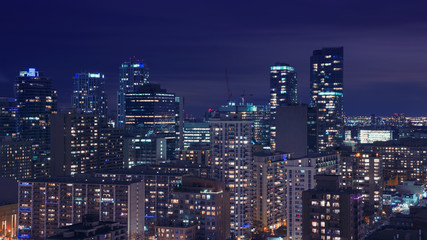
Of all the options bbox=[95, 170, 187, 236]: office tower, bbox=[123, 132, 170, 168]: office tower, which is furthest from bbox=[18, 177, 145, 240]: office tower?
bbox=[123, 132, 170, 168]: office tower

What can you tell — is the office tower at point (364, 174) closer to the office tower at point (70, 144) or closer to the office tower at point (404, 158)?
the office tower at point (404, 158)

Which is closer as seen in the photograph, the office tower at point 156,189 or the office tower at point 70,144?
the office tower at point 156,189

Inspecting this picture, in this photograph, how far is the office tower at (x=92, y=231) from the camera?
6425cm

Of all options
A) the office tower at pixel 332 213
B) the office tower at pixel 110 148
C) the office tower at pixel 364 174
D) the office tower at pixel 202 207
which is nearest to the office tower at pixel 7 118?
the office tower at pixel 110 148

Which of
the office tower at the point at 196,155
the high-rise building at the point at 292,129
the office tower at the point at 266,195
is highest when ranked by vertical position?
the high-rise building at the point at 292,129

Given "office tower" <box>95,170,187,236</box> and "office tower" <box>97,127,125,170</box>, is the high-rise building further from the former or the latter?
"office tower" <box>97,127,125,170</box>

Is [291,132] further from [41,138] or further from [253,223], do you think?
[41,138]

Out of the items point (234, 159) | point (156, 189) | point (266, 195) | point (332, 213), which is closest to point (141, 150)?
point (156, 189)

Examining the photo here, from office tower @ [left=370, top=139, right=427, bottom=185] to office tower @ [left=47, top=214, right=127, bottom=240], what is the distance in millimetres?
96262

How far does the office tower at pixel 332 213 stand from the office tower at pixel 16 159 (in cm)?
9257

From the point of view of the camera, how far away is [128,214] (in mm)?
89375

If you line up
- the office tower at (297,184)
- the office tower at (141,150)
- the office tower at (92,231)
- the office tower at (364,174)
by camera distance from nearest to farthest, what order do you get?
the office tower at (92,231)
the office tower at (297,184)
the office tower at (364,174)
the office tower at (141,150)

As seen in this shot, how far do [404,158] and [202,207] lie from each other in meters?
91.0

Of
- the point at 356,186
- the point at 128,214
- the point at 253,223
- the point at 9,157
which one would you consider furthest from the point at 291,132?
the point at 9,157
